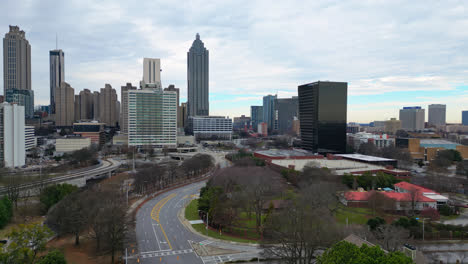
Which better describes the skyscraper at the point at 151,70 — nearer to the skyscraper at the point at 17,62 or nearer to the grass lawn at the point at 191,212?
the skyscraper at the point at 17,62

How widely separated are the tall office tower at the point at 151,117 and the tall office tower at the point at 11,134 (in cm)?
→ 3127

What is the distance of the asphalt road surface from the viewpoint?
24086 millimetres

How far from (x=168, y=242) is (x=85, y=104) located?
183 metres

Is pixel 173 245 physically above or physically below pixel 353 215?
below

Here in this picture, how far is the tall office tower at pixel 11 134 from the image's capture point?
67.8m

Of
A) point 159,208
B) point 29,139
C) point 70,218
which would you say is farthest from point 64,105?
point 70,218

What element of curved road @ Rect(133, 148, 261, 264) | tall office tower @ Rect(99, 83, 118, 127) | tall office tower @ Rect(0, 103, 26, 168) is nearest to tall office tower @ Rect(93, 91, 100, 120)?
tall office tower @ Rect(99, 83, 118, 127)

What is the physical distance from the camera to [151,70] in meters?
140

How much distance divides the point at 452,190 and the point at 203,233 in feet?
135

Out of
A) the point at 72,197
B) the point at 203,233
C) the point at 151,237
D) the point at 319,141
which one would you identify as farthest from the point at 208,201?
the point at 319,141

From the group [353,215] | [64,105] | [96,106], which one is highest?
[96,106]

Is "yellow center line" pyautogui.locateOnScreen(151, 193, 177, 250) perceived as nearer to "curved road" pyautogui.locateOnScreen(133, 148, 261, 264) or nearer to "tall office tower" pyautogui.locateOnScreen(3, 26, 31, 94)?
"curved road" pyautogui.locateOnScreen(133, 148, 261, 264)

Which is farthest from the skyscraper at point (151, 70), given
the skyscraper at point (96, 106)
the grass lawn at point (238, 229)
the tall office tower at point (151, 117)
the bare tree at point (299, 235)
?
the bare tree at point (299, 235)

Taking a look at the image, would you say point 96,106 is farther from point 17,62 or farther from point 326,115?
point 326,115
